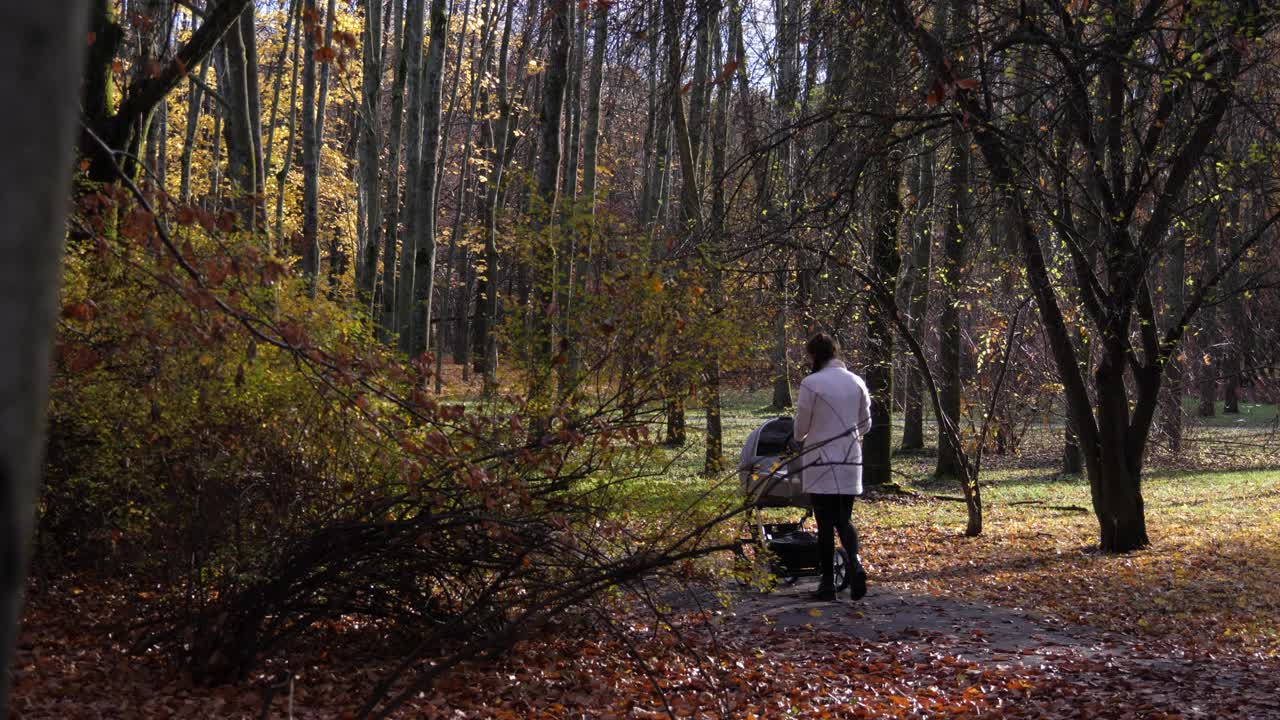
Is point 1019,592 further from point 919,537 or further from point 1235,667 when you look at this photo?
point 919,537

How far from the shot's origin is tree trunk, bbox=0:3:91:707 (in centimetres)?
67

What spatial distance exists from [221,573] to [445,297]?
4380 cm

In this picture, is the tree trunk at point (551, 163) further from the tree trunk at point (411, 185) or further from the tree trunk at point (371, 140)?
the tree trunk at point (371, 140)

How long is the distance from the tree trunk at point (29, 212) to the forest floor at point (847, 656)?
258cm

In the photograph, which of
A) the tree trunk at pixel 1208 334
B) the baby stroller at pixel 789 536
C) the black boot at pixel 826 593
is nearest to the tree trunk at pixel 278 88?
the baby stroller at pixel 789 536

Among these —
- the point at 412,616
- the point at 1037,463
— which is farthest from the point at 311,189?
the point at 1037,463

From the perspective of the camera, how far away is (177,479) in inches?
229

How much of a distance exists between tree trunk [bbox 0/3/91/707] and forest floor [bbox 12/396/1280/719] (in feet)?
8.48

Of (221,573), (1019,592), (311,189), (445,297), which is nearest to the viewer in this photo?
(221,573)

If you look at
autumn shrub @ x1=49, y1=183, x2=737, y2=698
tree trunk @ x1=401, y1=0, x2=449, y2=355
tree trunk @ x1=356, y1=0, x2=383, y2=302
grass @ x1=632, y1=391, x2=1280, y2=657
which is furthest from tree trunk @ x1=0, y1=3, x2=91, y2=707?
tree trunk @ x1=356, y1=0, x2=383, y2=302

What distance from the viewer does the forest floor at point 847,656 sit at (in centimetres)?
548

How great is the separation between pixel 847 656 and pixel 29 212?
6763mm

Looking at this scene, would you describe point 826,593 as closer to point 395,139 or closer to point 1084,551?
point 1084,551

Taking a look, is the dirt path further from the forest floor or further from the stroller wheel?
the stroller wheel
